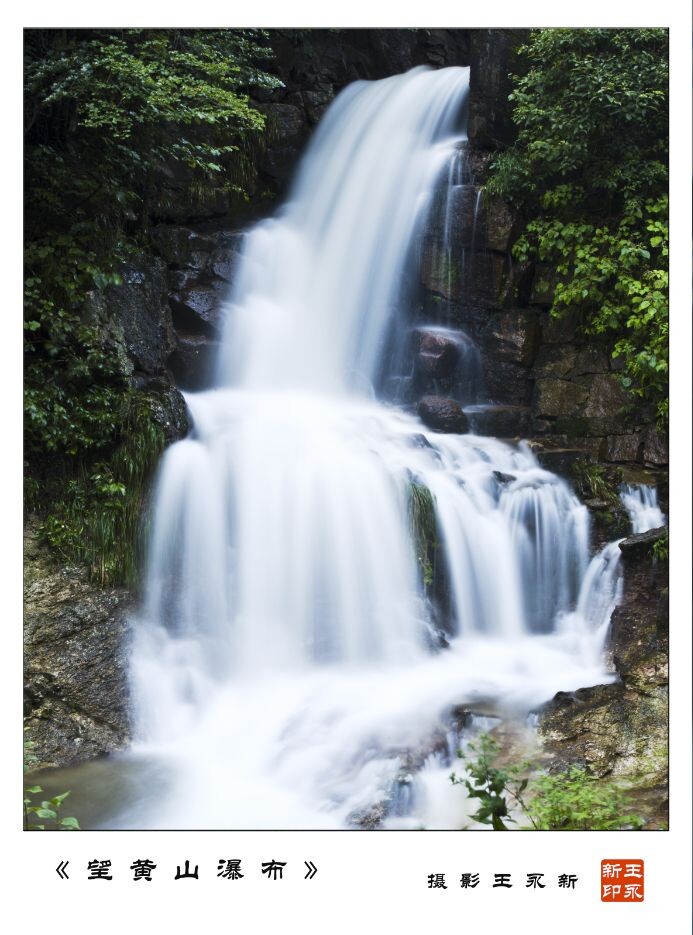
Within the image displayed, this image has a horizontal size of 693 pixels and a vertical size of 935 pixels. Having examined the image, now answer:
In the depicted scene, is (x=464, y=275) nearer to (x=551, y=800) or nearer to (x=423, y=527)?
(x=423, y=527)

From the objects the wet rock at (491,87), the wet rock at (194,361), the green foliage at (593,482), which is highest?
the wet rock at (491,87)

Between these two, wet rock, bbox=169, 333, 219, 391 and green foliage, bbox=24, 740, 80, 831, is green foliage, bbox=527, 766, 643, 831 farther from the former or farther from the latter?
wet rock, bbox=169, 333, 219, 391

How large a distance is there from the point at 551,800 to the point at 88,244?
14.0 ft

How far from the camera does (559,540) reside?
564 cm

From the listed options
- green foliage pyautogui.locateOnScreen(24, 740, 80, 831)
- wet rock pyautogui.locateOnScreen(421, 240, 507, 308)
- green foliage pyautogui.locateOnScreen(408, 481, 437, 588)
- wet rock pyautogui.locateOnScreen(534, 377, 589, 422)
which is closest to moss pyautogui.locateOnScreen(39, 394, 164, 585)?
green foliage pyautogui.locateOnScreen(24, 740, 80, 831)

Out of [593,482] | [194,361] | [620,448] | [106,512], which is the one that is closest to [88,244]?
[194,361]

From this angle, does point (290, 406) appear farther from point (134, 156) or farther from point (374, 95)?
point (374, 95)

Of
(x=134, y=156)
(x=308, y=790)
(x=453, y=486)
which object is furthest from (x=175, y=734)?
(x=134, y=156)

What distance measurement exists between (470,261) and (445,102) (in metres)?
1.84

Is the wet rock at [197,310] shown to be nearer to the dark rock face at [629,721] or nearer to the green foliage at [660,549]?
the green foliage at [660,549]

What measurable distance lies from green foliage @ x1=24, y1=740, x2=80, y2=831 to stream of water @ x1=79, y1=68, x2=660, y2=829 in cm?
38

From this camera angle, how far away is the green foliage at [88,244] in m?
4.75

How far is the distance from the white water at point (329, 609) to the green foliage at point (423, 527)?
55 millimetres

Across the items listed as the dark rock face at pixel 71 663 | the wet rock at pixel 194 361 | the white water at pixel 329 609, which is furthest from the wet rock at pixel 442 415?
the dark rock face at pixel 71 663
